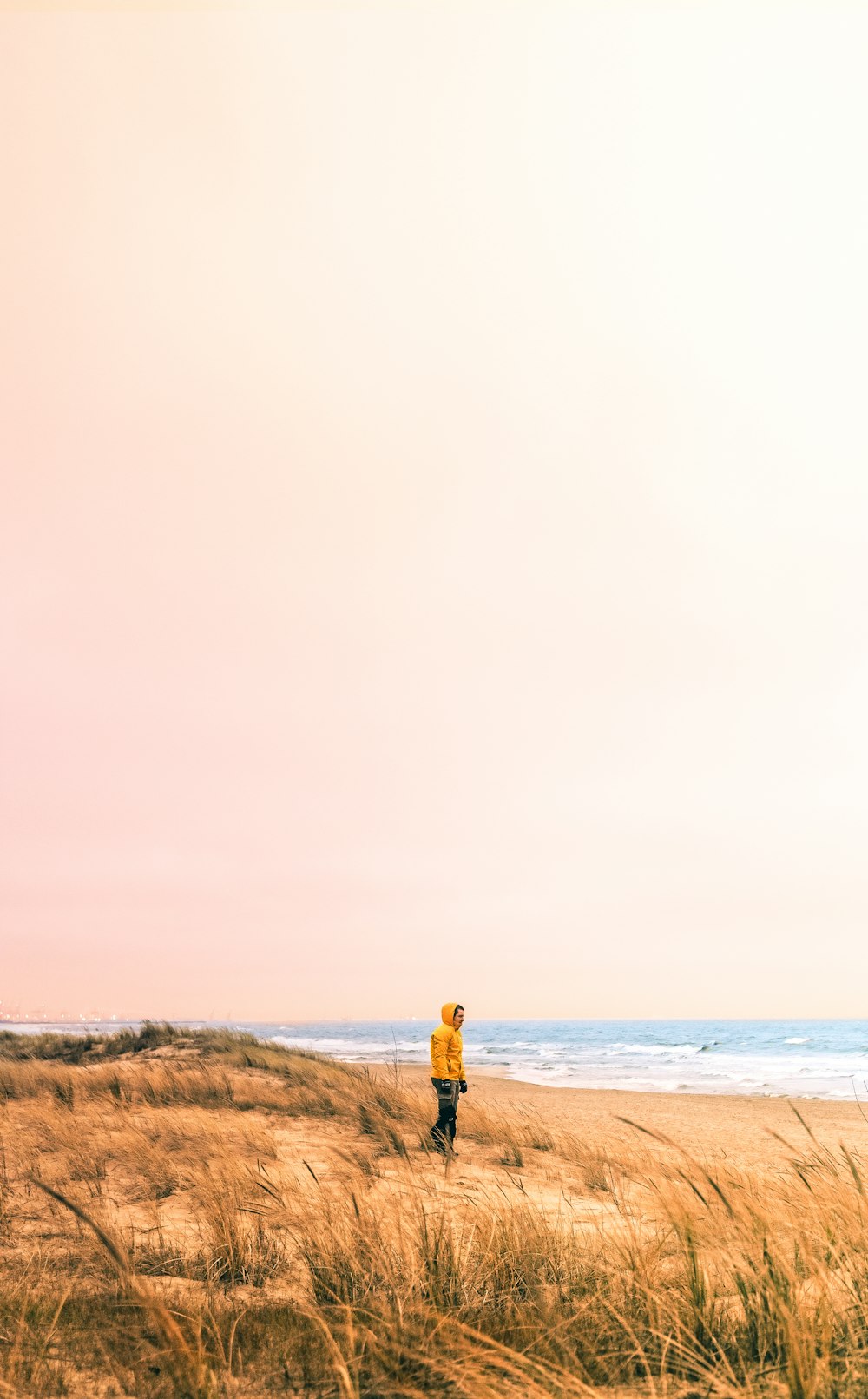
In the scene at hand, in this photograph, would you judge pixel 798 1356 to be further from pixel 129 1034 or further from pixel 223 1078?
pixel 129 1034

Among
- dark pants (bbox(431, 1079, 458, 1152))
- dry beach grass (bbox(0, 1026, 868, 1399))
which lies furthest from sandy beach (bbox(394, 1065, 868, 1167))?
dry beach grass (bbox(0, 1026, 868, 1399))

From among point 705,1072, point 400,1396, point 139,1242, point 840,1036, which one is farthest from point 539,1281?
point 840,1036

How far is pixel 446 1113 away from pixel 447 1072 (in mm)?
451

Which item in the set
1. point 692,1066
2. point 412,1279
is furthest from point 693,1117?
point 692,1066

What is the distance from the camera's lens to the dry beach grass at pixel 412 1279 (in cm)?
341

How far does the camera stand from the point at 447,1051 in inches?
406

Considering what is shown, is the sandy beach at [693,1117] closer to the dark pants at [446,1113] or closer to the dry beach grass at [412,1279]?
the dark pants at [446,1113]

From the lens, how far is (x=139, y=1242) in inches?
224

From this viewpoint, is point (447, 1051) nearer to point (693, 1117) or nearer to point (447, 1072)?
point (447, 1072)

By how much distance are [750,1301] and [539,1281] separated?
1.13 meters

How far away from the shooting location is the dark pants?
9.98 meters

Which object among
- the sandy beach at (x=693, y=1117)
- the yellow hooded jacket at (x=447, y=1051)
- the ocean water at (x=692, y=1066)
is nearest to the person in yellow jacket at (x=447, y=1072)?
the yellow hooded jacket at (x=447, y=1051)

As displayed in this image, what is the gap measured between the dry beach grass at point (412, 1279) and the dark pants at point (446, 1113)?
0.39 metres

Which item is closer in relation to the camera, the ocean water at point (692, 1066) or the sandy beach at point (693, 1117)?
the sandy beach at point (693, 1117)
